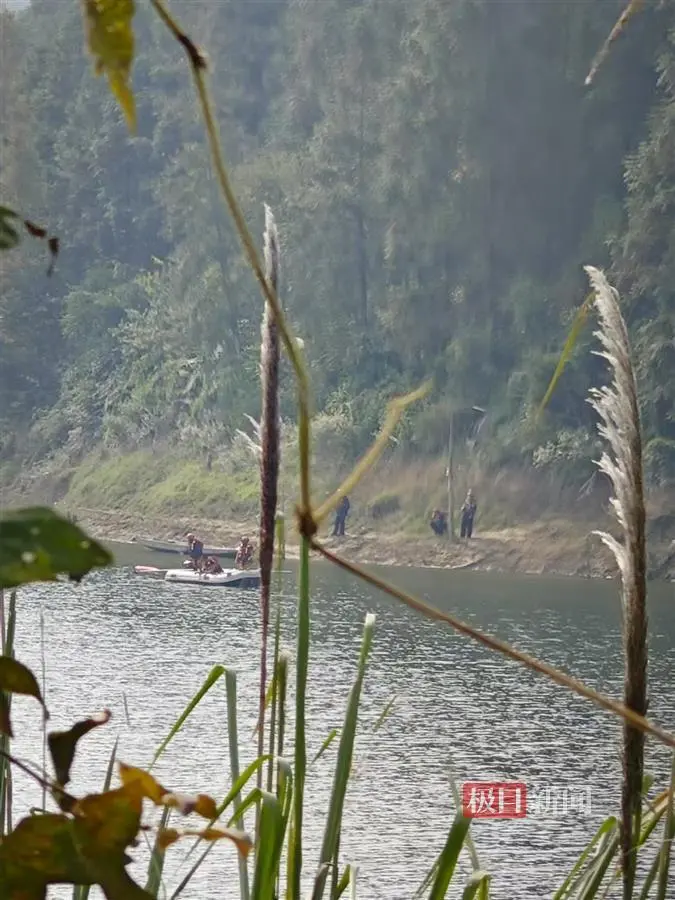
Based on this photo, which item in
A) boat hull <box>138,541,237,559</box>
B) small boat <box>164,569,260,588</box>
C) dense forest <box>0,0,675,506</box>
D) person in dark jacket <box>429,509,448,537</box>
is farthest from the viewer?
dense forest <box>0,0,675,506</box>

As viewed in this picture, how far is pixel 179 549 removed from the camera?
1758 cm

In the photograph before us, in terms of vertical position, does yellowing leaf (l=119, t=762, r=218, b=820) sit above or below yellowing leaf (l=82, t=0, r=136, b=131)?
below

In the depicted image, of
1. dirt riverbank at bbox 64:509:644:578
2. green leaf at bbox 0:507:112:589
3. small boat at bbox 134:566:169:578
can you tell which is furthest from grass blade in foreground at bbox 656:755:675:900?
dirt riverbank at bbox 64:509:644:578

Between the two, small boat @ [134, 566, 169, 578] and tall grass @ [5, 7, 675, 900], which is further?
small boat @ [134, 566, 169, 578]

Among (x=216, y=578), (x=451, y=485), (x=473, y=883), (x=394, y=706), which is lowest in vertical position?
(x=394, y=706)

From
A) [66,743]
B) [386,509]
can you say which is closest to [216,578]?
[386,509]

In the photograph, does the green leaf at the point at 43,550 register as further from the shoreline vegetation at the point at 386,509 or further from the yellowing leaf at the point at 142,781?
the shoreline vegetation at the point at 386,509

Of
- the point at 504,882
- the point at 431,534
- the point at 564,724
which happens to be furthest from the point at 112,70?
the point at 431,534

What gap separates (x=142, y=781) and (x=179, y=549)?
57.1ft

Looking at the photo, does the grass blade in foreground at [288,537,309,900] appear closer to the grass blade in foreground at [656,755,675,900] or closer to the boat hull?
the grass blade in foreground at [656,755,675,900]

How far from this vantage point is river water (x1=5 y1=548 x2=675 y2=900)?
6.30m

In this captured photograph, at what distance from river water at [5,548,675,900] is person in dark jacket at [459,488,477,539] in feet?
8.54

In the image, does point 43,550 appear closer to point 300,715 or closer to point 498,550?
point 300,715
